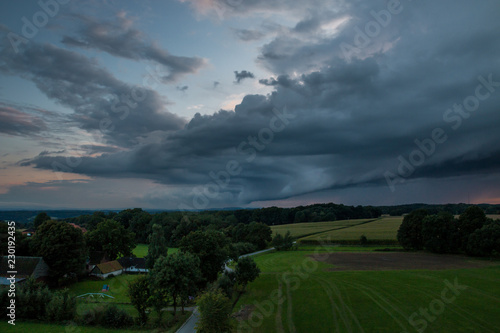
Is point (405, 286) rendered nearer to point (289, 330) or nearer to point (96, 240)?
point (289, 330)

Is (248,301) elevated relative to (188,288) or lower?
lower

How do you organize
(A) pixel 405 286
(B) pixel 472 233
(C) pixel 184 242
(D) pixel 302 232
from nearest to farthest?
1. (A) pixel 405 286
2. (C) pixel 184 242
3. (B) pixel 472 233
4. (D) pixel 302 232

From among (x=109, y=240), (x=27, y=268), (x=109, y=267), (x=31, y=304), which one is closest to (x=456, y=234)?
(x=109, y=267)

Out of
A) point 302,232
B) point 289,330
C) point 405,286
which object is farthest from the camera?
point 302,232

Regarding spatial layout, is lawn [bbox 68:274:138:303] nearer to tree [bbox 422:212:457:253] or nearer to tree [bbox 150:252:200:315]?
tree [bbox 150:252:200:315]

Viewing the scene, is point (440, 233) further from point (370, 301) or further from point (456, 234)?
point (370, 301)

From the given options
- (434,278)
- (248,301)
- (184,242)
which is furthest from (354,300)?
(184,242)
